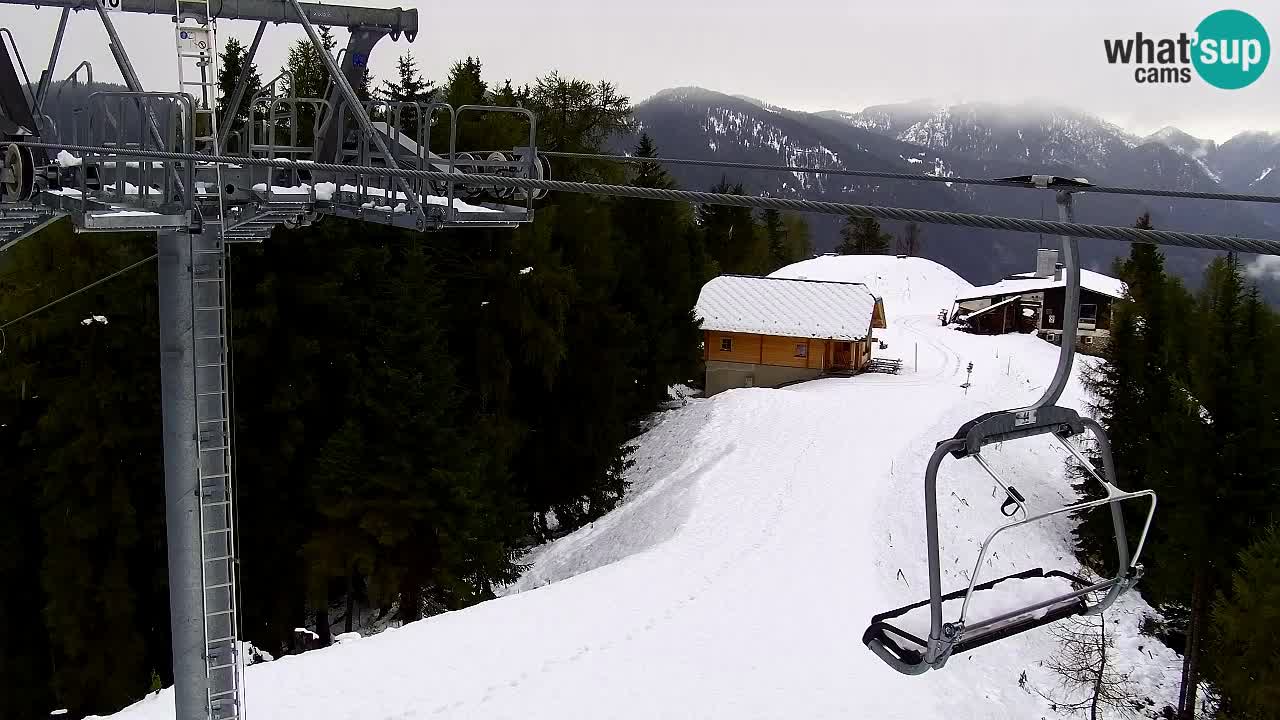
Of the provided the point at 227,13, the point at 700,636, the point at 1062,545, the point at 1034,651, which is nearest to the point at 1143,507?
the point at 1062,545

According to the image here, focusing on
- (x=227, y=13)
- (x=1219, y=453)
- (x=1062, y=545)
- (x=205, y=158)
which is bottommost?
(x=1062, y=545)

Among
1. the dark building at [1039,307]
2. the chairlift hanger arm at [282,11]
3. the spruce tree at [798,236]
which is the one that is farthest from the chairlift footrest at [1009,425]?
the spruce tree at [798,236]

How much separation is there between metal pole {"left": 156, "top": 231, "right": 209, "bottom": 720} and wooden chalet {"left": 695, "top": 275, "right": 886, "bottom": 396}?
35143 millimetres

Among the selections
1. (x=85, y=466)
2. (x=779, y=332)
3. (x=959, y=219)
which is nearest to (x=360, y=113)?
(x=959, y=219)

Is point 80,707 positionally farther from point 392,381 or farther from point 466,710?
point 466,710

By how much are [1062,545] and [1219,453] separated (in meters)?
7.34

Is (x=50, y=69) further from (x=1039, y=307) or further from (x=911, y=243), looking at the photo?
(x=911, y=243)

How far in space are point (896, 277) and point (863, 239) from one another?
1433cm

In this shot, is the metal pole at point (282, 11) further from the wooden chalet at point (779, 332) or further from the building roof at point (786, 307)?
the wooden chalet at point (779, 332)

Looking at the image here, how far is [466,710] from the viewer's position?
12.8 metres

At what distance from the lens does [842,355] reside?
147 feet

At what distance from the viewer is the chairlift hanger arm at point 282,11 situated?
1034 cm

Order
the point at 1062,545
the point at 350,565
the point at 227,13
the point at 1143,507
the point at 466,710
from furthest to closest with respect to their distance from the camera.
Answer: the point at 1062,545 → the point at 1143,507 → the point at 350,565 → the point at 466,710 → the point at 227,13

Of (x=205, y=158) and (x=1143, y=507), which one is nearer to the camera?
(x=205, y=158)
